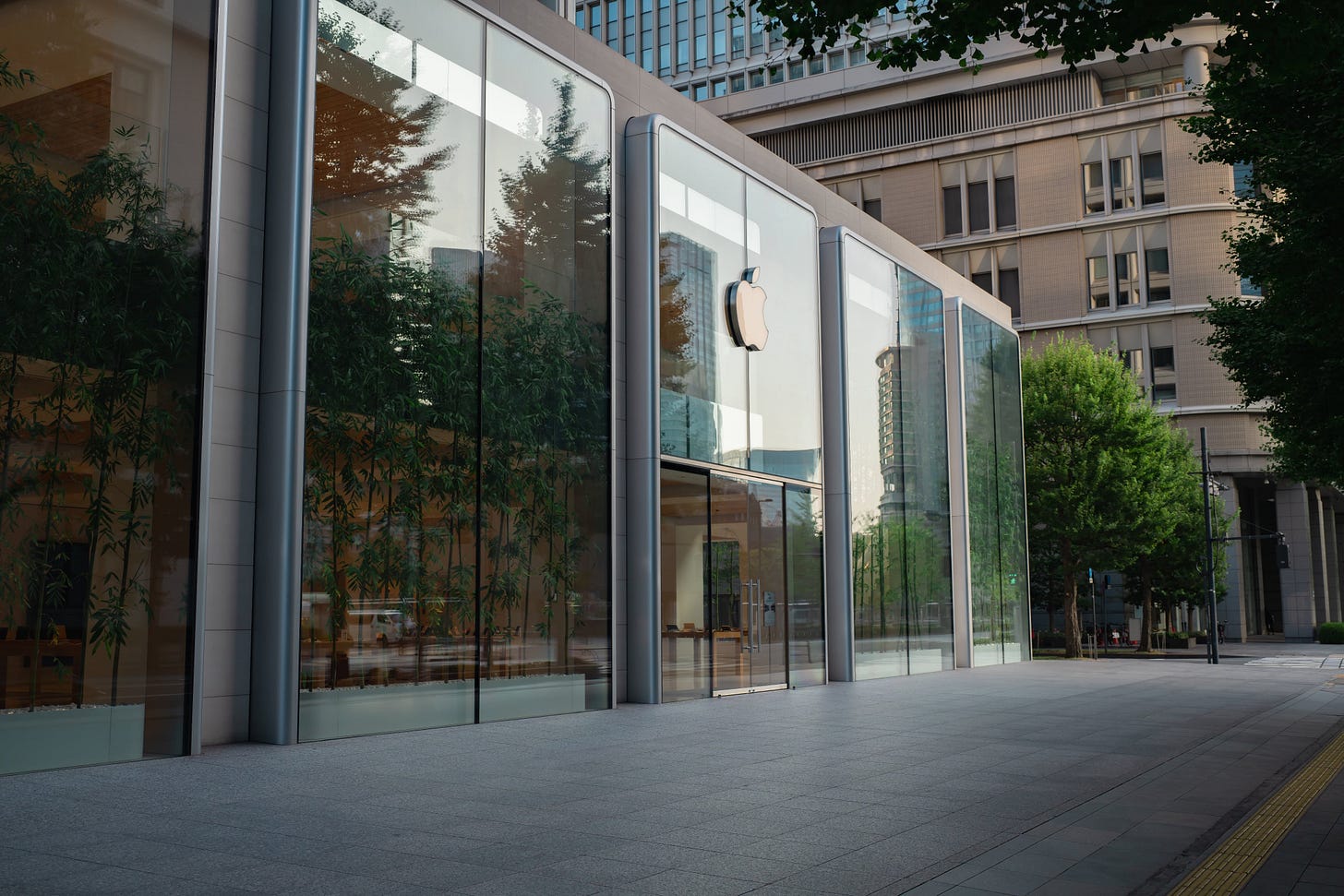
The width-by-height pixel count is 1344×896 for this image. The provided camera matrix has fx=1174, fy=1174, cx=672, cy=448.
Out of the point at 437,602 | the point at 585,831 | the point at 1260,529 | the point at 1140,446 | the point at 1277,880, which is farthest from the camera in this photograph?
the point at 1260,529

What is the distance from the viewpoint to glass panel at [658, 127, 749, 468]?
698 inches

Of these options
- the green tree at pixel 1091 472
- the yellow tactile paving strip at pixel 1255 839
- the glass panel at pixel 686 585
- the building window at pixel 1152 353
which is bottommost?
the yellow tactile paving strip at pixel 1255 839

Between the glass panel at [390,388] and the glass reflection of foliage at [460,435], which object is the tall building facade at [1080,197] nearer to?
the glass reflection of foliage at [460,435]

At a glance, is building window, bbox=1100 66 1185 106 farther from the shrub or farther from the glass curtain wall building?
the glass curtain wall building

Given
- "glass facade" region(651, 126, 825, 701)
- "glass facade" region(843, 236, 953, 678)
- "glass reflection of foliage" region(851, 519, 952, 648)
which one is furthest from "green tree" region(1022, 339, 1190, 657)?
"glass facade" region(651, 126, 825, 701)

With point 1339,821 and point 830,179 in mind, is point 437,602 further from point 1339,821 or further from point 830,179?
point 830,179

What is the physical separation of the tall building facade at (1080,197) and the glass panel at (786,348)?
35.5 m

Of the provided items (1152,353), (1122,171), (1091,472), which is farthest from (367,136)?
(1122,171)

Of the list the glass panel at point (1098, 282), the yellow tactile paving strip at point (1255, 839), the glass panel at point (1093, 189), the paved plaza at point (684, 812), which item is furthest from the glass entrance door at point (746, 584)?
the glass panel at point (1093, 189)

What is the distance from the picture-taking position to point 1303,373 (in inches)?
701

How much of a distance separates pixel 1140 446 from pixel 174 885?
37.5 m

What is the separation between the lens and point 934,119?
65000 millimetres

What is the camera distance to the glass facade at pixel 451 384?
12.2 m

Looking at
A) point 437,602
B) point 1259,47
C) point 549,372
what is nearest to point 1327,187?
point 1259,47
